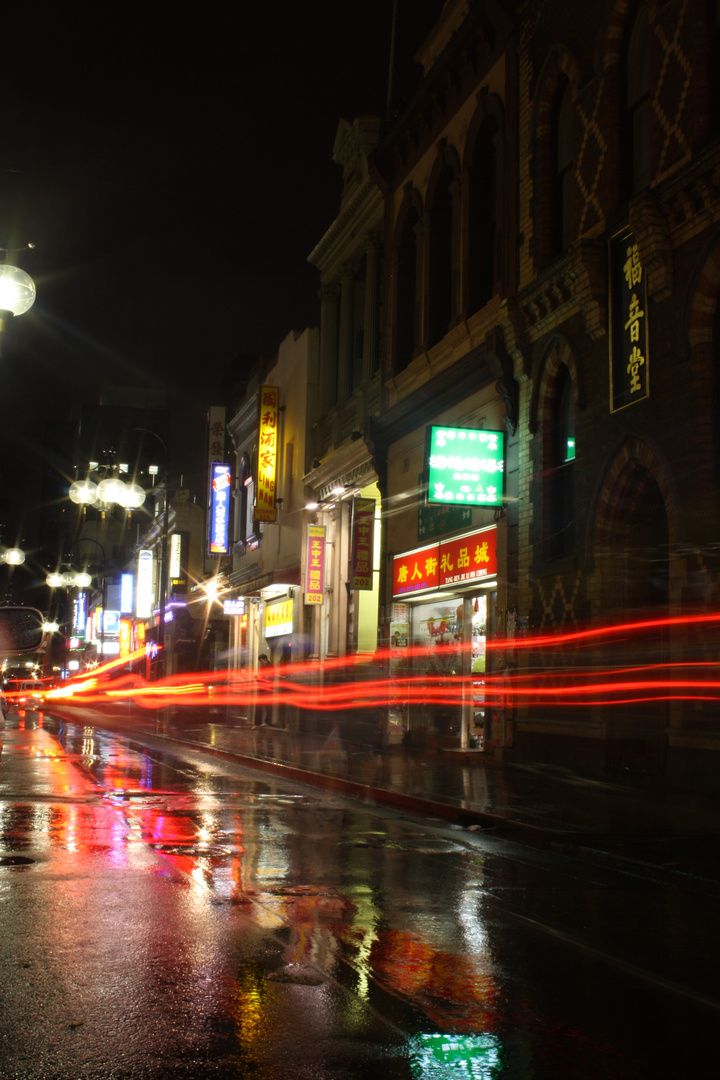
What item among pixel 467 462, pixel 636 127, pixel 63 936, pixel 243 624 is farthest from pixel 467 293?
pixel 243 624

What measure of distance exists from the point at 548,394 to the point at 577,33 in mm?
6404

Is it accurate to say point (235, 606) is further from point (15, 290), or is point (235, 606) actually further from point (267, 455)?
point (15, 290)

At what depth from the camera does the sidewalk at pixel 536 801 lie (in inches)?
408

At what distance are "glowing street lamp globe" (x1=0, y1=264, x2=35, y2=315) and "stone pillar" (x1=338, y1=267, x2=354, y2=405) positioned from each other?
858 inches

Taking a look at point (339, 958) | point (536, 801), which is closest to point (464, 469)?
point (536, 801)

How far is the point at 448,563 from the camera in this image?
2298cm

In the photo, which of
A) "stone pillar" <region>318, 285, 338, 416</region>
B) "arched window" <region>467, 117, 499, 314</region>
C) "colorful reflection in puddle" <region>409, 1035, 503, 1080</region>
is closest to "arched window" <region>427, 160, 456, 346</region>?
"arched window" <region>467, 117, 499, 314</region>

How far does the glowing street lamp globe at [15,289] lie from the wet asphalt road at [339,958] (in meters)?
5.12

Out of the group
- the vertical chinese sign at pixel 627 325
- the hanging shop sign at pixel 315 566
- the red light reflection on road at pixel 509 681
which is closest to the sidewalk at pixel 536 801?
the red light reflection on road at pixel 509 681

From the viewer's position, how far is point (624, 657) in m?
16.4

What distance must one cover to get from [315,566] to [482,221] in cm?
1205

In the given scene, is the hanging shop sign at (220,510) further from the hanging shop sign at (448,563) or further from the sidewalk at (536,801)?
the sidewalk at (536,801)

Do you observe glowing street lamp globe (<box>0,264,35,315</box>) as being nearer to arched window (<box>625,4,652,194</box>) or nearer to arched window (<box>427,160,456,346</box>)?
arched window (<box>625,4,652,194</box>)

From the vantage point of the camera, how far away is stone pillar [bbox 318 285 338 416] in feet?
109
